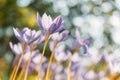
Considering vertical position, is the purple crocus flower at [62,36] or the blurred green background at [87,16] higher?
the blurred green background at [87,16]

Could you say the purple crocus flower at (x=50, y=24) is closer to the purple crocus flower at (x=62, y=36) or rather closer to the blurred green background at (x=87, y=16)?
the purple crocus flower at (x=62, y=36)

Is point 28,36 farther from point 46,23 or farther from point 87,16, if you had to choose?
point 87,16

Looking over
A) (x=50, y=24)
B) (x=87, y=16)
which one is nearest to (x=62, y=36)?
(x=50, y=24)

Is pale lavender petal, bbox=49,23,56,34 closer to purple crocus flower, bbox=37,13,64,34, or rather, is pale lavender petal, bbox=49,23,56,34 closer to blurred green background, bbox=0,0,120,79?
purple crocus flower, bbox=37,13,64,34

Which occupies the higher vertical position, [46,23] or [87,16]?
[87,16]

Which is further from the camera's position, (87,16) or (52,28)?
(87,16)

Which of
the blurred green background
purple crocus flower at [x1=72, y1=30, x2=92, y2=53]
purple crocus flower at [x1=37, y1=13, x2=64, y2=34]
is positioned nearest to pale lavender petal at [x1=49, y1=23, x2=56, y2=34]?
purple crocus flower at [x1=37, y1=13, x2=64, y2=34]

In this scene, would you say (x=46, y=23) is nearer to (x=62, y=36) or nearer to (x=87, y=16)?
(x=62, y=36)

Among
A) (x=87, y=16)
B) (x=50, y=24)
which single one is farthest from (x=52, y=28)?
(x=87, y=16)

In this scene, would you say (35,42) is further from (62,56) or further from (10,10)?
(10,10)

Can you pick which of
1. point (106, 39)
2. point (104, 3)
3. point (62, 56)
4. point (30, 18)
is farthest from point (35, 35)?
point (106, 39)

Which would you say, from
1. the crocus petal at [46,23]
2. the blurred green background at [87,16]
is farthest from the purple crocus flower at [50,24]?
the blurred green background at [87,16]
